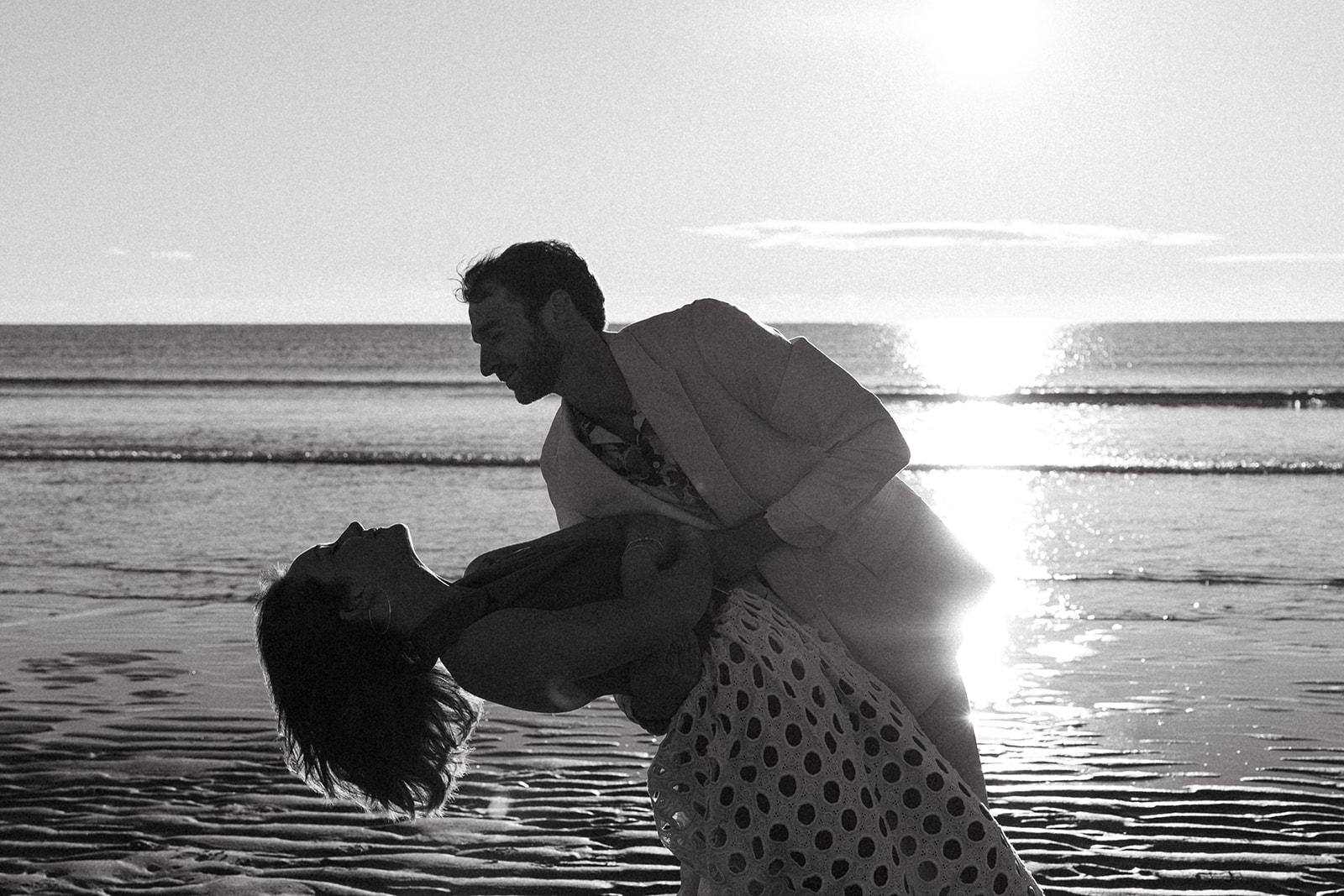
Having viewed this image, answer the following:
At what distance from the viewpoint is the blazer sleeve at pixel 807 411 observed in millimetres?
2668

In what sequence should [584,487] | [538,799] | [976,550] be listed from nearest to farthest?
[584,487] → [976,550] → [538,799]

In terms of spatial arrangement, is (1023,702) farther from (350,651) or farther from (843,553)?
(350,651)

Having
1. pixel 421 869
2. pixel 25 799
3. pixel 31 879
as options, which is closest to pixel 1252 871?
pixel 421 869

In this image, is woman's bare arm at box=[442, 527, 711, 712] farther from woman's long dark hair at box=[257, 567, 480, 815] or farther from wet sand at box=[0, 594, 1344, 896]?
wet sand at box=[0, 594, 1344, 896]

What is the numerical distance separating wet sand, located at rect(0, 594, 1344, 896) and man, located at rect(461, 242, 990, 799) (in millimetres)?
2096

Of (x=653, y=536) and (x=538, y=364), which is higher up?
(x=538, y=364)

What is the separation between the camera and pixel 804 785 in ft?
8.08

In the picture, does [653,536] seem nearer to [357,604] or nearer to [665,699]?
[665,699]

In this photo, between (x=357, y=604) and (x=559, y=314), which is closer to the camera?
(x=357, y=604)

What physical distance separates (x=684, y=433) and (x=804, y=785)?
70 cm

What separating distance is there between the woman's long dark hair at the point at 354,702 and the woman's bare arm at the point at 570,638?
0.67ft

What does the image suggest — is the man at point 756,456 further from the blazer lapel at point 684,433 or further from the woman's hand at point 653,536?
the woman's hand at point 653,536

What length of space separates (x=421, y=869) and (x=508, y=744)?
5.12 ft

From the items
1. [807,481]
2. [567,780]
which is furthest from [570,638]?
[567,780]
